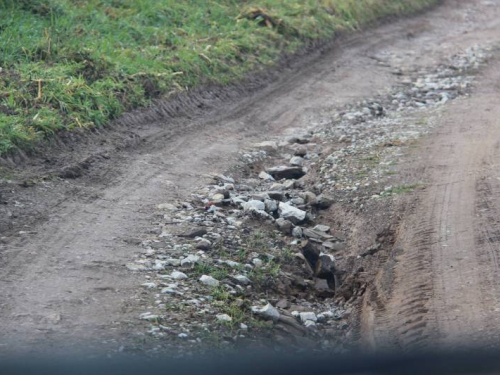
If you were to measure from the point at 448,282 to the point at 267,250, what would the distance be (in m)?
1.34

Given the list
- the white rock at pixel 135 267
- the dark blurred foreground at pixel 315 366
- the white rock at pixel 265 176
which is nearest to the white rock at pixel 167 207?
the white rock at pixel 135 267

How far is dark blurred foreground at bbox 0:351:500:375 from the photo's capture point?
2414 millimetres

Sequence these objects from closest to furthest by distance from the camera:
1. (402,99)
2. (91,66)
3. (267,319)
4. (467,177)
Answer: (267,319), (467,177), (91,66), (402,99)

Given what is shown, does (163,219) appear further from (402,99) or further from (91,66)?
(402,99)

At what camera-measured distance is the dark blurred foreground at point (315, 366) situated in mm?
2414

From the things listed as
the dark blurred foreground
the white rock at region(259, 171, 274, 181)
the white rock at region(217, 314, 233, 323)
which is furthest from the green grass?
the dark blurred foreground

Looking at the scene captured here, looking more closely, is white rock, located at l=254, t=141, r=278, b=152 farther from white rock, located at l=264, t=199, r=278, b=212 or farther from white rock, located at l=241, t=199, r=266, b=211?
white rock, located at l=241, t=199, r=266, b=211

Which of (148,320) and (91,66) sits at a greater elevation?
(91,66)

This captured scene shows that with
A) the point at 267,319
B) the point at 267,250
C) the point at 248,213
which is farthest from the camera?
the point at 248,213

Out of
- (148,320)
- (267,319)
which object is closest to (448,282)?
(267,319)

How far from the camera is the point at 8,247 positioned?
5574 mm

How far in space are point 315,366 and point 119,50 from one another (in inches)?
303

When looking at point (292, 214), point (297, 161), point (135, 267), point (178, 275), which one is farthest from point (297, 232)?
point (297, 161)

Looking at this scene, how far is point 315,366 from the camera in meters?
2.45
